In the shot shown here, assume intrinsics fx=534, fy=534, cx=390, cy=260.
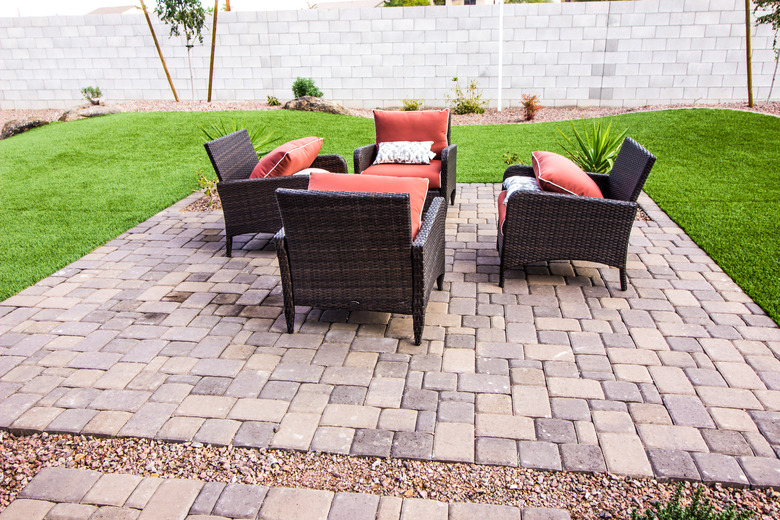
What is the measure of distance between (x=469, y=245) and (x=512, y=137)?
4935 millimetres

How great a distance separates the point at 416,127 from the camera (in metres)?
5.61

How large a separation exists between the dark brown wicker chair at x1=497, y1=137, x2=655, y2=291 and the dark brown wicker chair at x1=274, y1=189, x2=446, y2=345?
0.72 m

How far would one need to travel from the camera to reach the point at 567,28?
1149 centimetres

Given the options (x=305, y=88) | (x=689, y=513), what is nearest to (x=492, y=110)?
(x=305, y=88)

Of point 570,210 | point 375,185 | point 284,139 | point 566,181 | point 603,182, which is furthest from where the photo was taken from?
point 284,139

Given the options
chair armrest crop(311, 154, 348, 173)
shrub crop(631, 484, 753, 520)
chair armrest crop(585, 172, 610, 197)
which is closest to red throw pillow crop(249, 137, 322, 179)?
chair armrest crop(311, 154, 348, 173)

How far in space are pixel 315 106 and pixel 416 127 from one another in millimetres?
6138

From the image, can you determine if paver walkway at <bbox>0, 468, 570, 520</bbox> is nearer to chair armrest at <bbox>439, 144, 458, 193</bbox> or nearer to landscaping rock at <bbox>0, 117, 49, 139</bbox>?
chair armrest at <bbox>439, 144, 458, 193</bbox>

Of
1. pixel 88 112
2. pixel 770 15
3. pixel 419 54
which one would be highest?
pixel 770 15

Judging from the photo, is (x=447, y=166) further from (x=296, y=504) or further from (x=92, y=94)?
(x=92, y=94)

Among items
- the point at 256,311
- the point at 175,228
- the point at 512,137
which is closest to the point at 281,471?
the point at 256,311

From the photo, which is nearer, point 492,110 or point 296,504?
point 296,504

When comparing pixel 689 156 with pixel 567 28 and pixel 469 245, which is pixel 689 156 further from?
pixel 567 28

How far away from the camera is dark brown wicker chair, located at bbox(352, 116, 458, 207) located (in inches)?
198
